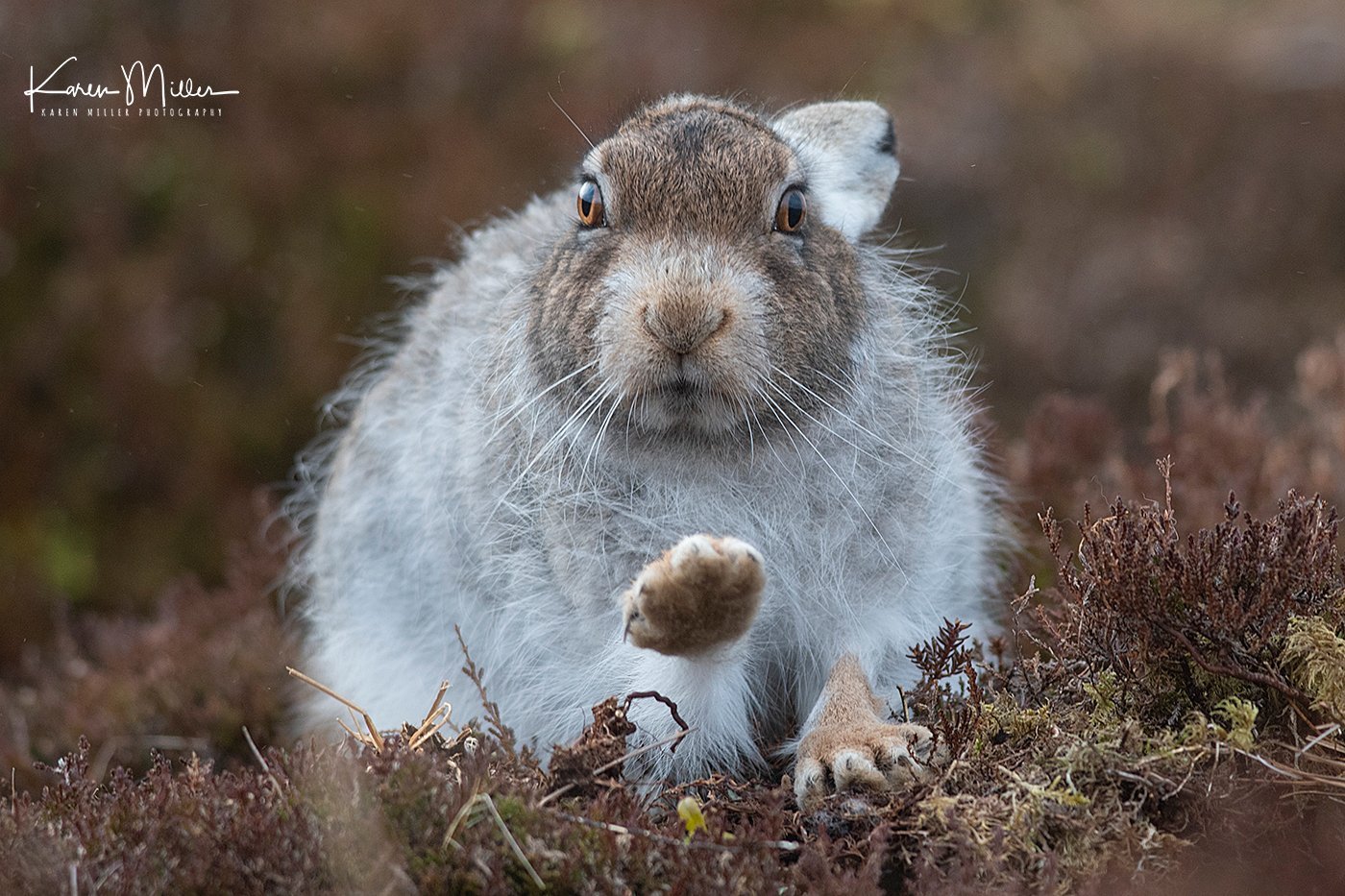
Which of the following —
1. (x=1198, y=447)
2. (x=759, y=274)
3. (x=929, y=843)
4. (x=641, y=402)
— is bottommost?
(x=929, y=843)

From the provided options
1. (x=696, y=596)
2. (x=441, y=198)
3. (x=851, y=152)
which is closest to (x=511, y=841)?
(x=696, y=596)

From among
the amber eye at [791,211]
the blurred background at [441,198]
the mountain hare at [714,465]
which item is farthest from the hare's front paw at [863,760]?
the blurred background at [441,198]

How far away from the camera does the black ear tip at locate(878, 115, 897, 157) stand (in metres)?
5.25

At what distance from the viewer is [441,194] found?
10672 millimetres

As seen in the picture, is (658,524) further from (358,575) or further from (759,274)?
(358,575)

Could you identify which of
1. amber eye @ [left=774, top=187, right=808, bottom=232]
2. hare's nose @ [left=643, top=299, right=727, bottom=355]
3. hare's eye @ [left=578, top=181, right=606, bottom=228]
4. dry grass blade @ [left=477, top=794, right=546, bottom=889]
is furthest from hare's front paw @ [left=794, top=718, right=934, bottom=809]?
hare's eye @ [left=578, top=181, right=606, bottom=228]

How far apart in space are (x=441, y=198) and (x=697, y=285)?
286 inches

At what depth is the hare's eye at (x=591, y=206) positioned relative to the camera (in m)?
4.34

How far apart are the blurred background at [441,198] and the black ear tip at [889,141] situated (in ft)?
10.5

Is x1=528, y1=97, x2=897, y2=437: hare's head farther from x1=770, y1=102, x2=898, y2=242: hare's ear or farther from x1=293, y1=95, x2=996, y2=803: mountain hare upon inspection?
x1=770, y1=102, x2=898, y2=242: hare's ear

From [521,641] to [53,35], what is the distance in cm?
840

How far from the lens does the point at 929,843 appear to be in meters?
3.43

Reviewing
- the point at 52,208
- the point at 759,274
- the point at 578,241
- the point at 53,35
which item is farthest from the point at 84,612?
the point at 759,274

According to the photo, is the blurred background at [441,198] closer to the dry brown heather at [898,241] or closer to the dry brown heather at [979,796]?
the dry brown heather at [898,241]
